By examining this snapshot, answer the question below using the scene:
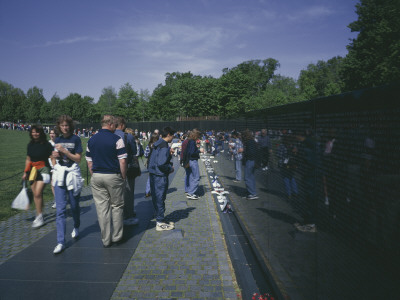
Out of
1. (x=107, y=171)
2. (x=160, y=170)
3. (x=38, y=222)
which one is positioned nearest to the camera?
(x=107, y=171)

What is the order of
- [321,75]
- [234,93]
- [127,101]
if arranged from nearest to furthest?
[234,93] → [127,101] → [321,75]

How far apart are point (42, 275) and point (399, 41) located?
4241 cm

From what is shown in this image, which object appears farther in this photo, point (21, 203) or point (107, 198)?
point (21, 203)

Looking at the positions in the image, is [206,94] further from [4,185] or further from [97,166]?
[97,166]

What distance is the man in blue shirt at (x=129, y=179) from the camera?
18.8 ft

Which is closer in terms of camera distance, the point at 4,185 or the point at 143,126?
the point at 4,185

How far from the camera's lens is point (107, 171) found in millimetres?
4621

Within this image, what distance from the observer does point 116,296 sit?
343 centimetres

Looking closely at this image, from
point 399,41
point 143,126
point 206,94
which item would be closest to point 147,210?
point 399,41

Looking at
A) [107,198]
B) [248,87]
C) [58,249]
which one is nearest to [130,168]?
[107,198]

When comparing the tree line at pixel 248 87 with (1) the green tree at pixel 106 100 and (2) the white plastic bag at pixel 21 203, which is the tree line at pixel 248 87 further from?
(2) the white plastic bag at pixel 21 203

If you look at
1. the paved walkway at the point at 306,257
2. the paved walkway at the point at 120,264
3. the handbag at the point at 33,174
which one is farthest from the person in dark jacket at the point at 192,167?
the handbag at the point at 33,174

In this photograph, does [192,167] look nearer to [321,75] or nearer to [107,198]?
[107,198]

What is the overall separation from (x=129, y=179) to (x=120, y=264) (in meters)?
2.04
